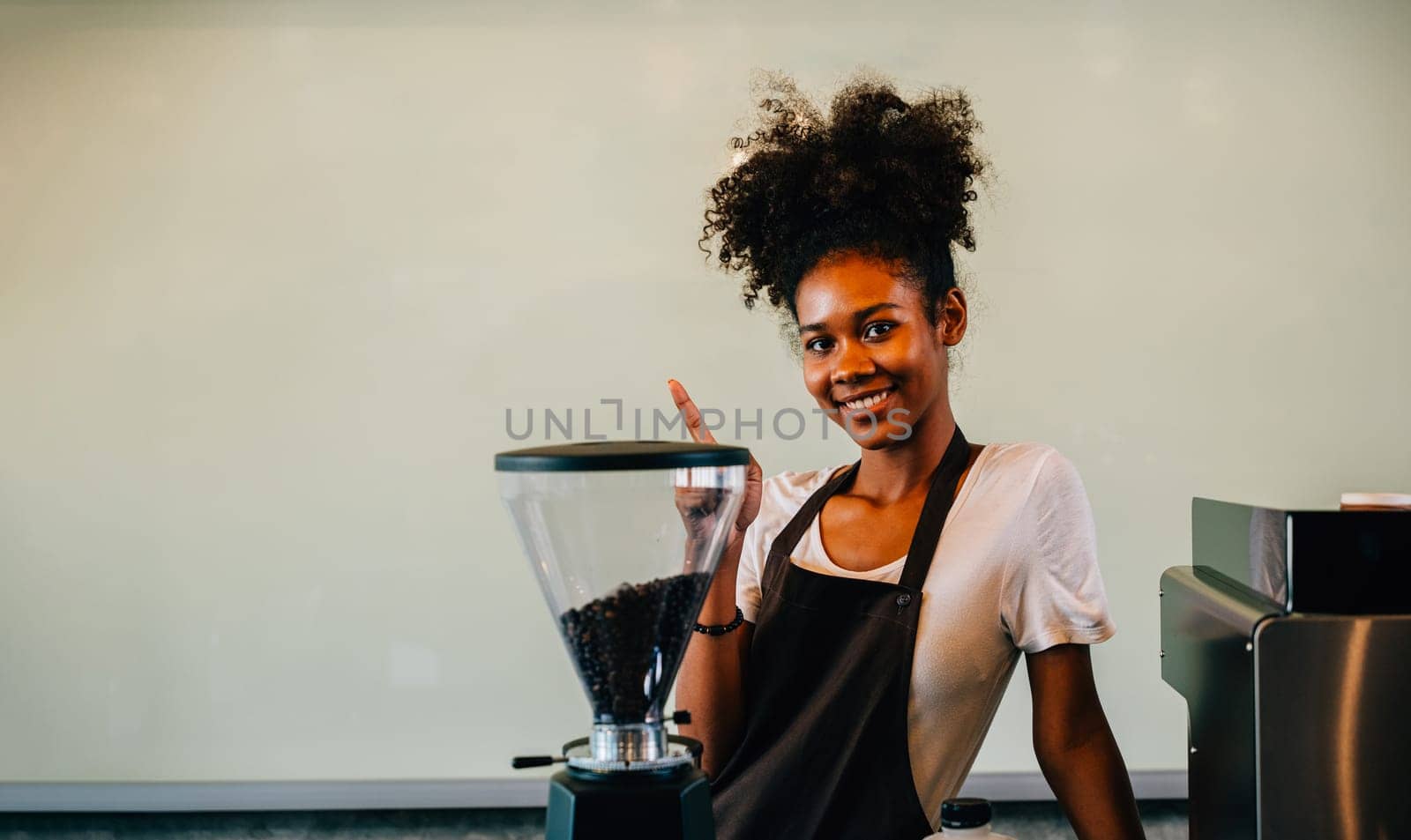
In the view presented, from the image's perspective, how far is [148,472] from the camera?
6.89 feet

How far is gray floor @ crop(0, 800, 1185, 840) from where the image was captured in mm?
2092

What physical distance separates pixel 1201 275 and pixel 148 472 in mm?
1950

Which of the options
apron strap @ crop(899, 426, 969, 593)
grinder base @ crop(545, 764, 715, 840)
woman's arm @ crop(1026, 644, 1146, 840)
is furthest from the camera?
apron strap @ crop(899, 426, 969, 593)

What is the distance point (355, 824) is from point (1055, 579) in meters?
1.43

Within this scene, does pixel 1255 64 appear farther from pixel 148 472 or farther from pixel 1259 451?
pixel 148 472

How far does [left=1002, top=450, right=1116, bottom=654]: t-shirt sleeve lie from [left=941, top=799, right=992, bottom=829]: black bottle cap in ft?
1.32

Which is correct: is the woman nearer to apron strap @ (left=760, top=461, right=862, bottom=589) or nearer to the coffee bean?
apron strap @ (left=760, top=461, right=862, bottom=589)

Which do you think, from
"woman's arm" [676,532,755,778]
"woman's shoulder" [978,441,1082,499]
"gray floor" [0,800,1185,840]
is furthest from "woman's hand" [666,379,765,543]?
"gray floor" [0,800,1185,840]

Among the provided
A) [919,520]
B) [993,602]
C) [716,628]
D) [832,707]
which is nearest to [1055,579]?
[993,602]

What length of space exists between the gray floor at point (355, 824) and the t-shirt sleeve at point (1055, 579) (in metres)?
0.91

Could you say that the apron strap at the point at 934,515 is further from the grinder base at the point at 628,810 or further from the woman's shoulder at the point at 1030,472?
the grinder base at the point at 628,810

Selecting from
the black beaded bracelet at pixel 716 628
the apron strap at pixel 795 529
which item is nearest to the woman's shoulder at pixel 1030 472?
the apron strap at pixel 795 529

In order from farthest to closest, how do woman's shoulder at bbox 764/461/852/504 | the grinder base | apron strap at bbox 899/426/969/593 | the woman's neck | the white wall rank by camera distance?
the white wall, woman's shoulder at bbox 764/461/852/504, the woman's neck, apron strap at bbox 899/426/969/593, the grinder base

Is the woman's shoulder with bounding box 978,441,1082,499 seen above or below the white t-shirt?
above
